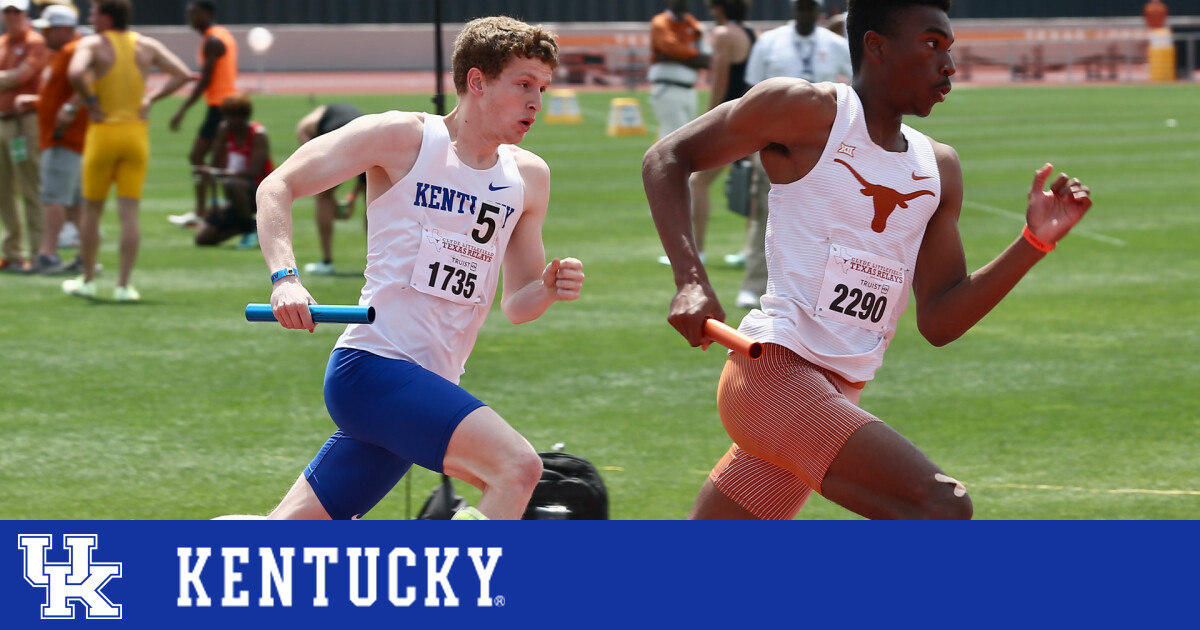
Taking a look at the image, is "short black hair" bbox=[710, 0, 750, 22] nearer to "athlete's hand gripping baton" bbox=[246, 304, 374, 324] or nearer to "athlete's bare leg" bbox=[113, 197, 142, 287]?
"athlete's bare leg" bbox=[113, 197, 142, 287]

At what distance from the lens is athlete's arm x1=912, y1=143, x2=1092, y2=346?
179 inches

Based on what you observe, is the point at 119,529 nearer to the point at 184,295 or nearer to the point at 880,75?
the point at 880,75

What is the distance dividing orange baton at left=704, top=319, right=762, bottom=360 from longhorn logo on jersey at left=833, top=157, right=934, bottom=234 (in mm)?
752

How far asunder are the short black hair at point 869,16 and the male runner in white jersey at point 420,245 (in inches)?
33.4

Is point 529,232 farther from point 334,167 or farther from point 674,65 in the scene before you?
point 674,65

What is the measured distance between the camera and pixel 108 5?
1219cm

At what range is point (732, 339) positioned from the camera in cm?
379

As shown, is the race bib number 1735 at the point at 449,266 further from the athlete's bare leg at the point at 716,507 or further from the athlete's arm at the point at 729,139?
the athlete's bare leg at the point at 716,507

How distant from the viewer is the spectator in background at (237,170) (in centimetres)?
1563

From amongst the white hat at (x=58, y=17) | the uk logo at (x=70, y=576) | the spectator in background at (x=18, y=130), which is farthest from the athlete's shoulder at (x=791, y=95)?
the spectator in background at (x=18, y=130)

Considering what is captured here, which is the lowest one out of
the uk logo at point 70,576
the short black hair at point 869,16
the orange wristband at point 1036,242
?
the uk logo at point 70,576

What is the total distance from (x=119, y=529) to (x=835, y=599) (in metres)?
1.24

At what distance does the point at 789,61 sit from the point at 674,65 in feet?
13.6

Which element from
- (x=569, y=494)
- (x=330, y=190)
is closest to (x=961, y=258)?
(x=569, y=494)
